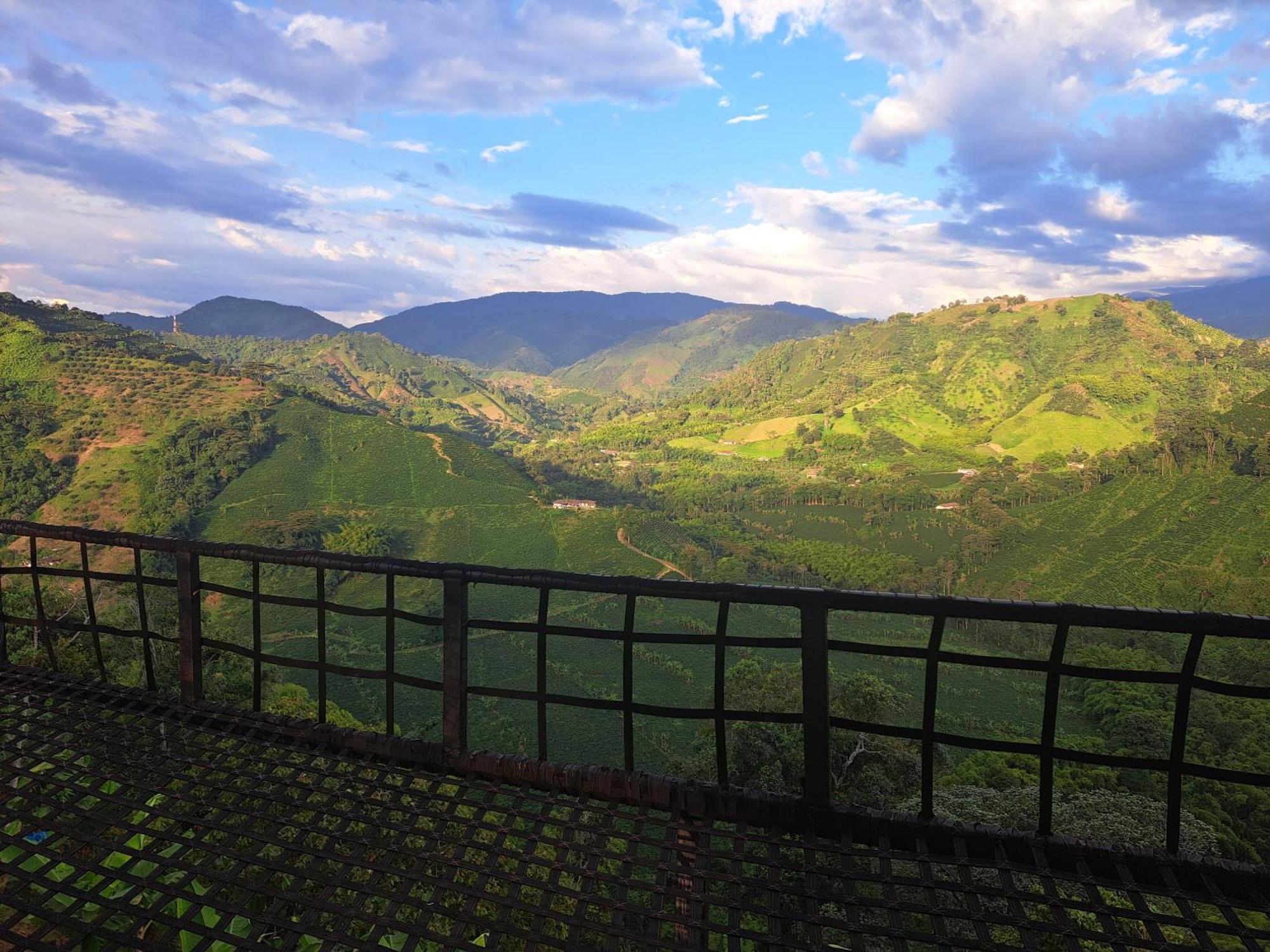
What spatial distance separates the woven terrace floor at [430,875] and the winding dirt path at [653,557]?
51.0 meters

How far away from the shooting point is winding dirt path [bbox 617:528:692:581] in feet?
182

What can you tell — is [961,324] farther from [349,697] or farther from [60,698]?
[60,698]

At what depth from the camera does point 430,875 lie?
180 cm

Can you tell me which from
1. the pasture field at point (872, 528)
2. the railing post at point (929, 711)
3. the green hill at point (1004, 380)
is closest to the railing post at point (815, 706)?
the railing post at point (929, 711)

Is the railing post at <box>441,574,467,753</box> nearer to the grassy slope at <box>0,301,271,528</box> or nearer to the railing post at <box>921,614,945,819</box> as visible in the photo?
the railing post at <box>921,614,945,819</box>

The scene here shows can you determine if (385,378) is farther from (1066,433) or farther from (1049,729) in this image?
(1049,729)

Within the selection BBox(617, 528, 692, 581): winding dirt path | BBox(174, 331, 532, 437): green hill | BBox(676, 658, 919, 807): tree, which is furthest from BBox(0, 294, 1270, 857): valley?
BBox(174, 331, 532, 437): green hill

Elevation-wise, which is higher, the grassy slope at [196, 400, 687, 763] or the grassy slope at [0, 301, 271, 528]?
the grassy slope at [0, 301, 271, 528]

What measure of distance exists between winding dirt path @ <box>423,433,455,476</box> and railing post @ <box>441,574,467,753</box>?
66781mm

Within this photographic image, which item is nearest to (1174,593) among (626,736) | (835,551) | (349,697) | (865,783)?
(835,551)

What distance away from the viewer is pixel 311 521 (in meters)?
52.9

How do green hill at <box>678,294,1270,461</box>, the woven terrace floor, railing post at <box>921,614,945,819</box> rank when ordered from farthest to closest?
green hill at <box>678,294,1270,461</box>
railing post at <box>921,614,945,819</box>
the woven terrace floor

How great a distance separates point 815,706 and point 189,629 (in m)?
2.31

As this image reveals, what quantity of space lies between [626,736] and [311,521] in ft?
184
